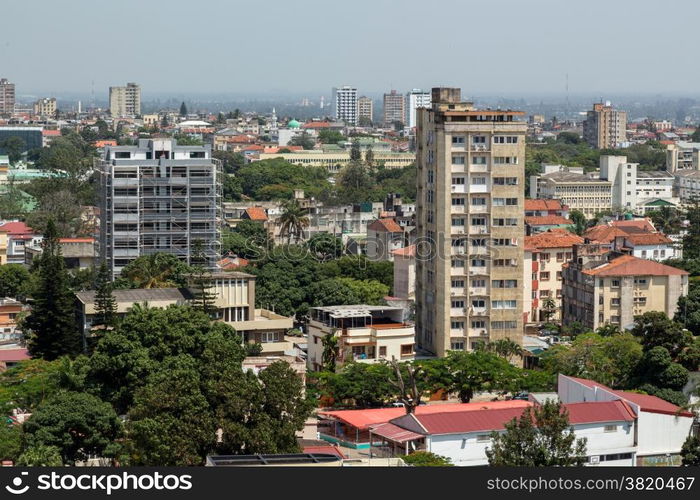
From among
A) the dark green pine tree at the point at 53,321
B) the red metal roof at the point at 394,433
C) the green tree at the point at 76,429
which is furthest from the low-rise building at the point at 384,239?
the green tree at the point at 76,429

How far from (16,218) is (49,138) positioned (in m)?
47.8

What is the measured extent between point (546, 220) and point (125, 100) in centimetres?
10523

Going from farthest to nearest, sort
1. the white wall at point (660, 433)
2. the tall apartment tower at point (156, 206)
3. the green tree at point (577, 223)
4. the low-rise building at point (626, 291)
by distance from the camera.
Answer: the green tree at point (577, 223) < the tall apartment tower at point (156, 206) < the low-rise building at point (626, 291) < the white wall at point (660, 433)

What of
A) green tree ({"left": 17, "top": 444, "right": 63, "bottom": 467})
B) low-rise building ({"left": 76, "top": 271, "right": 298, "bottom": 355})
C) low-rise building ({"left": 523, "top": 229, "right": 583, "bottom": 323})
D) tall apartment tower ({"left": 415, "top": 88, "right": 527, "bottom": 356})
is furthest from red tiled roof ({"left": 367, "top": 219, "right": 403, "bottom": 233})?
green tree ({"left": 17, "top": 444, "right": 63, "bottom": 467})

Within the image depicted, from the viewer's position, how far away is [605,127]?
111m

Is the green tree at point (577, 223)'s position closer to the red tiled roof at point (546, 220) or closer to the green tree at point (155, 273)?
the red tiled roof at point (546, 220)

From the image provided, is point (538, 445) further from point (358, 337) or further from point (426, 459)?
point (358, 337)

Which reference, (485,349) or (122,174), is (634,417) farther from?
(122,174)

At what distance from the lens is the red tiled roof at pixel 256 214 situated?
57156 millimetres

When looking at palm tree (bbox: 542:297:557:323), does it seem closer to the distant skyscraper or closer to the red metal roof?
the red metal roof

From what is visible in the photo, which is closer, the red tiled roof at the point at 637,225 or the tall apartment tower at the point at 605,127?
the red tiled roof at the point at 637,225

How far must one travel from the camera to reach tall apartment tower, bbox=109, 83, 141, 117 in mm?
148750

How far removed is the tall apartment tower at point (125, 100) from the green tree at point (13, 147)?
47693 mm

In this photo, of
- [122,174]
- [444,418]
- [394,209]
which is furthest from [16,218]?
[444,418]
